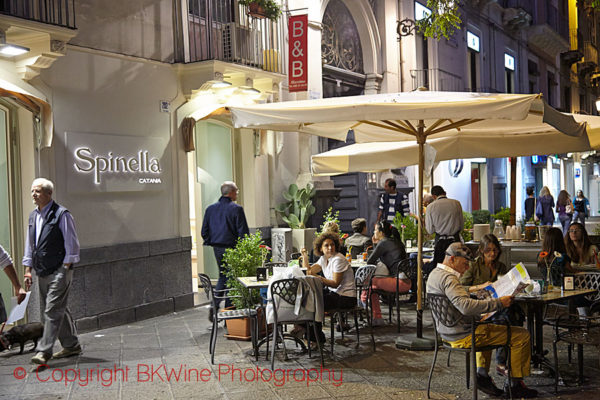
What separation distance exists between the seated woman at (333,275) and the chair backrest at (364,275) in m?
0.63

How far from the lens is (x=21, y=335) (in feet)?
25.0

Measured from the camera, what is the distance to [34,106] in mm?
8516

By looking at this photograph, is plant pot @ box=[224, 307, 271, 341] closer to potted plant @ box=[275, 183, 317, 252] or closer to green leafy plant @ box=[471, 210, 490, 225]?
potted plant @ box=[275, 183, 317, 252]

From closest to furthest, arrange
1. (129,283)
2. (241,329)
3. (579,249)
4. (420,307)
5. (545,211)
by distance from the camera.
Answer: (420,307), (579,249), (241,329), (129,283), (545,211)

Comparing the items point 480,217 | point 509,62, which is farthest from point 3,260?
point 509,62

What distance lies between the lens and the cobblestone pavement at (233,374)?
20.1ft

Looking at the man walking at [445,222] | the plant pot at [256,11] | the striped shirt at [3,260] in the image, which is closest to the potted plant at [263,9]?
the plant pot at [256,11]

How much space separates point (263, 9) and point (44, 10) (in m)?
4.41

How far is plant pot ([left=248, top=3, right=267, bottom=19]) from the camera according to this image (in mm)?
11766

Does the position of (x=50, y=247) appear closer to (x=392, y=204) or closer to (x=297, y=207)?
(x=297, y=207)

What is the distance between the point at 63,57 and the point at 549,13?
28700mm

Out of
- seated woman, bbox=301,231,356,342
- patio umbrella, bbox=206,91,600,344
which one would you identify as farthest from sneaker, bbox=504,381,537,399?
patio umbrella, bbox=206,91,600,344

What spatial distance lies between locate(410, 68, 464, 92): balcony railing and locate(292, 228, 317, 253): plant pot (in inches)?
299

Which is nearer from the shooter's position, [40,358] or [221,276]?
[40,358]
